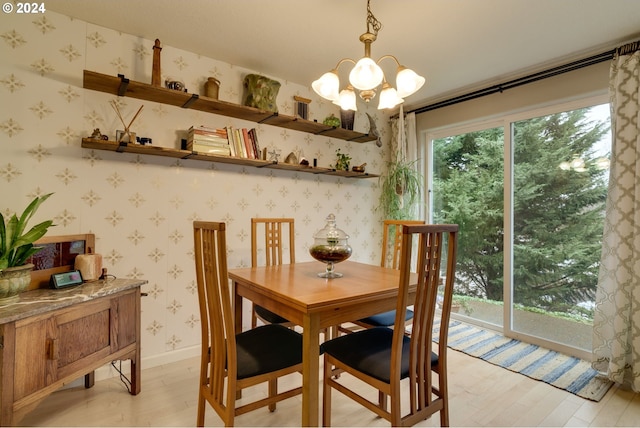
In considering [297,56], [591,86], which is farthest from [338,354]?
[591,86]

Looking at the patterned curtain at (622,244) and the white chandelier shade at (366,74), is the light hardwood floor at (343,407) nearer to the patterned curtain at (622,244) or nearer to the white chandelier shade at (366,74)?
the patterned curtain at (622,244)

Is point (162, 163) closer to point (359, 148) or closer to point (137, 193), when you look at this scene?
point (137, 193)

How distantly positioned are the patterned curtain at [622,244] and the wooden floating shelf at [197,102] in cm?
192

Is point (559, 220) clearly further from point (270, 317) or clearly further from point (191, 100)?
point (191, 100)

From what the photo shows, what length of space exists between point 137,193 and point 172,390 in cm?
135

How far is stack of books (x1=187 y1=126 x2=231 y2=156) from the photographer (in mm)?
2314

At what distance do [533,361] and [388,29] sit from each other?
2.69 metres

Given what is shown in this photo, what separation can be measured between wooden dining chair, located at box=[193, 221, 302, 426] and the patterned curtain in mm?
2198

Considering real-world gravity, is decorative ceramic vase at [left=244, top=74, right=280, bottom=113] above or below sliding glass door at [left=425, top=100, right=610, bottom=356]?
above

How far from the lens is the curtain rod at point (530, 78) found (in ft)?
7.73

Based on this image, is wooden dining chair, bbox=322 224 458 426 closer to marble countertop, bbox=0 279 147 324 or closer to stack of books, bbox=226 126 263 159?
marble countertop, bbox=0 279 147 324

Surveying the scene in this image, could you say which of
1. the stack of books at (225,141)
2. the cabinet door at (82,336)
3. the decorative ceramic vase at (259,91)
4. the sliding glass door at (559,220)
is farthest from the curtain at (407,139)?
the cabinet door at (82,336)

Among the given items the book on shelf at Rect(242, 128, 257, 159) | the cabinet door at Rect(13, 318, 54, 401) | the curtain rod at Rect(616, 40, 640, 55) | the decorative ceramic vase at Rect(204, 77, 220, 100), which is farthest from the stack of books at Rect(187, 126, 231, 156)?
the curtain rod at Rect(616, 40, 640, 55)

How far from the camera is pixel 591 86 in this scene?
2465 millimetres
